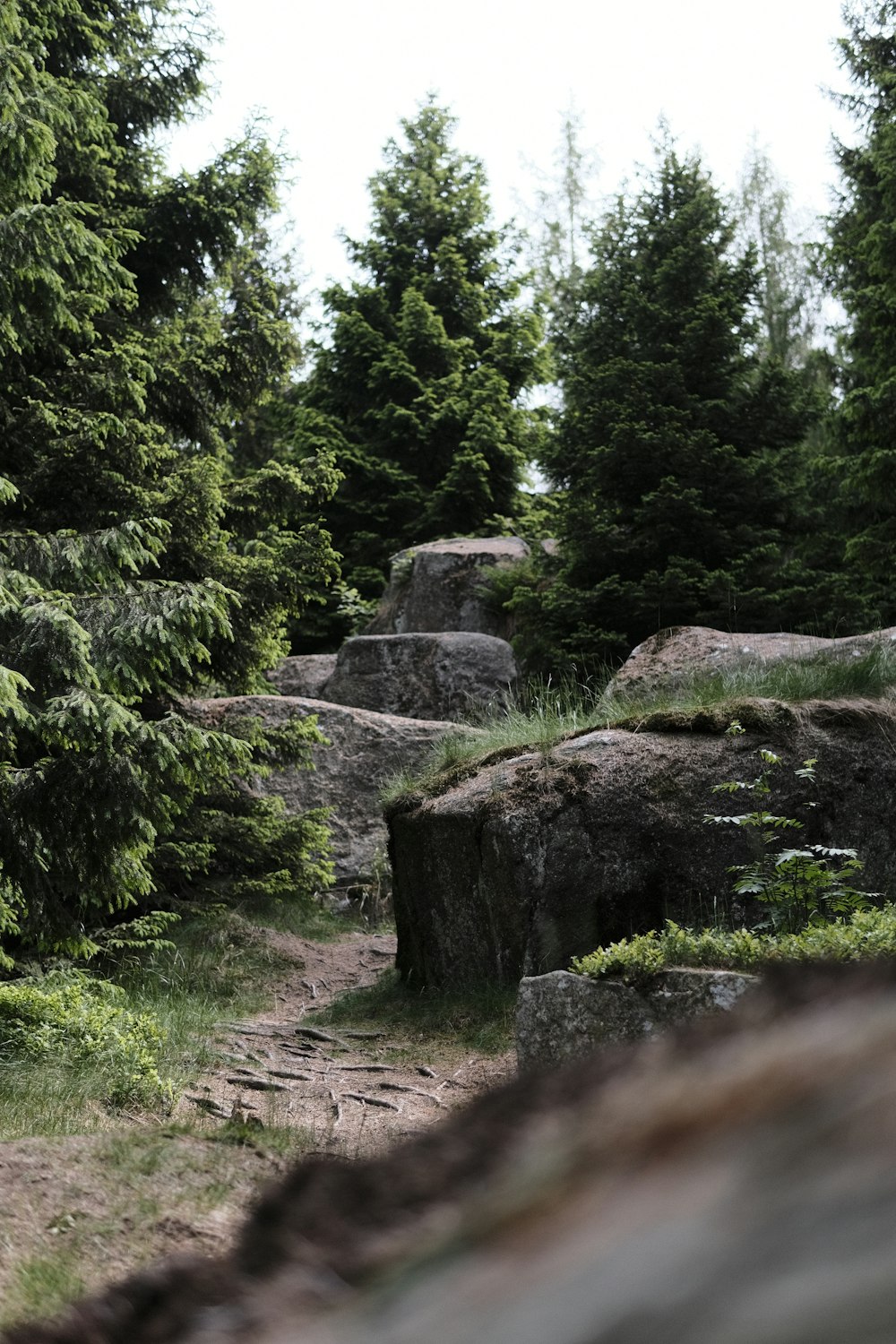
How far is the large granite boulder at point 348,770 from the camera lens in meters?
11.2

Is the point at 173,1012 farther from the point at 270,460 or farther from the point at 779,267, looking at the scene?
the point at 779,267

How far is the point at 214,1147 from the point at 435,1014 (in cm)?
325

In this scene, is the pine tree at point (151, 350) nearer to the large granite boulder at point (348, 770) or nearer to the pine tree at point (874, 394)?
the large granite boulder at point (348, 770)

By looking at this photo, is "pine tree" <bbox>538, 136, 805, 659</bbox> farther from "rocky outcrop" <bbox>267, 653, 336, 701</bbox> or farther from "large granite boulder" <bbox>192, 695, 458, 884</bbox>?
"rocky outcrop" <bbox>267, 653, 336, 701</bbox>

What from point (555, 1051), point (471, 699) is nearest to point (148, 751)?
point (555, 1051)

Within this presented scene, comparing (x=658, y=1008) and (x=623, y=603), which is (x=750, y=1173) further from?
(x=623, y=603)

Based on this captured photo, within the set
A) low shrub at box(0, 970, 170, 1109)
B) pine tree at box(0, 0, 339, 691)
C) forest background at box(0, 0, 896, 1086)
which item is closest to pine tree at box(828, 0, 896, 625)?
forest background at box(0, 0, 896, 1086)

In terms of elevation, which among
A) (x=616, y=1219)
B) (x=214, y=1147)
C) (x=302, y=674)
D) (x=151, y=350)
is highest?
(x=151, y=350)

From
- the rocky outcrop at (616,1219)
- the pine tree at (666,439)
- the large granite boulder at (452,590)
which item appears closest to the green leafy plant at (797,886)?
the rocky outcrop at (616,1219)

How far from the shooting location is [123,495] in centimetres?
912

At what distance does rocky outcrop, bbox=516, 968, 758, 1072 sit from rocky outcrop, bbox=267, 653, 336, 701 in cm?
1020

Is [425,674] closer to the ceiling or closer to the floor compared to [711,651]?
closer to the ceiling

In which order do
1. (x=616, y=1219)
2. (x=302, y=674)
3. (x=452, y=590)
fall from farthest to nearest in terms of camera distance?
(x=452, y=590)
(x=302, y=674)
(x=616, y=1219)

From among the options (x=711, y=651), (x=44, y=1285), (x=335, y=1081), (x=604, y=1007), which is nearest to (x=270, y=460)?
(x=711, y=651)
